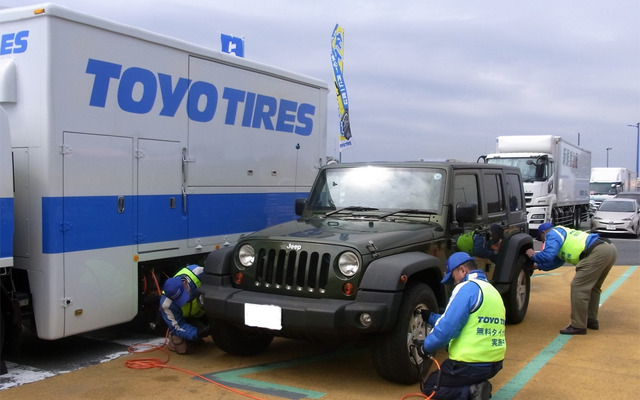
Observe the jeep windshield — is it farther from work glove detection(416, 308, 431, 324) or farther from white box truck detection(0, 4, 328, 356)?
white box truck detection(0, 4, 328, 356)

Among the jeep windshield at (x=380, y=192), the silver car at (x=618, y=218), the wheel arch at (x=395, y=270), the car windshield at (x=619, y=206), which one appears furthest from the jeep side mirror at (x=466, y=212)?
the car windshield at (x=619, y=206)

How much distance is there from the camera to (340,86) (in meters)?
16.6

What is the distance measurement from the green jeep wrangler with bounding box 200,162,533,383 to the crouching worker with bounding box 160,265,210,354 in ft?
1.16

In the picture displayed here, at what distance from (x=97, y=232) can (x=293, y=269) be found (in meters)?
1.94

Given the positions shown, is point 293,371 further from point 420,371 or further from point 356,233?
point 356,233

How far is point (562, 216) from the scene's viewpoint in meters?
21.4

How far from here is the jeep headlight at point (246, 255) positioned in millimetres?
5598

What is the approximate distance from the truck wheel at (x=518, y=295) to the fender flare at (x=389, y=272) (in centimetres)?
256

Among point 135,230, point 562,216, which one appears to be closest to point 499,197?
point 135,230

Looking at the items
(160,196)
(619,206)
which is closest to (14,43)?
(160,196)

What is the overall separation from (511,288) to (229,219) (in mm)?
3441

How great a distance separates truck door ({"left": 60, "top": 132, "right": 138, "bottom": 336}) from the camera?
561 cm

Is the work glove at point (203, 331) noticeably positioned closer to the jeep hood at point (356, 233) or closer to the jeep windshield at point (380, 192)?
the jeep hood at point (356, 233)

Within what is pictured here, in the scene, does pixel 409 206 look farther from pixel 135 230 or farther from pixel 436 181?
pixel 135 230
